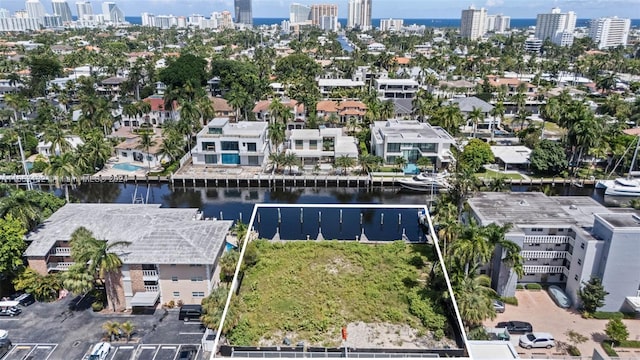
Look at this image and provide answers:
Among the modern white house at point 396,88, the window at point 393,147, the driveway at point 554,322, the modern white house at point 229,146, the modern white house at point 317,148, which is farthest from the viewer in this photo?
the modern white house at point 396,88

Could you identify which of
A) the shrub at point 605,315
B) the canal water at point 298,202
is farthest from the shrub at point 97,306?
the shrub at point 605,315

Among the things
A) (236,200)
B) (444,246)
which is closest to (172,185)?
(236,200)

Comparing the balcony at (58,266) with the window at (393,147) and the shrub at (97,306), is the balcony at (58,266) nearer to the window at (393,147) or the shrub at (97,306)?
the shrub at (97,306)

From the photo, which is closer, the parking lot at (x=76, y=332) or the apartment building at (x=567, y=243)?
the parking lot at (x=76, y=332)

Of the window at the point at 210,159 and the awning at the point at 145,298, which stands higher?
the window at the point at 210,159

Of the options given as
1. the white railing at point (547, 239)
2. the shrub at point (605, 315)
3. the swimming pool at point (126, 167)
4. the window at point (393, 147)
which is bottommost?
the shrub at point (605, 315)

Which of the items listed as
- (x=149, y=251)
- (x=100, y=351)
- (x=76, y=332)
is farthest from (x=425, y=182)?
(x=76, y=332)

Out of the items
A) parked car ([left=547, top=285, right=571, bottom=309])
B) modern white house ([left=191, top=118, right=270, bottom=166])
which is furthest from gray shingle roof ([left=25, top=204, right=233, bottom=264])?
parked car ([left=547, top=285, right=571, bottom=309])
